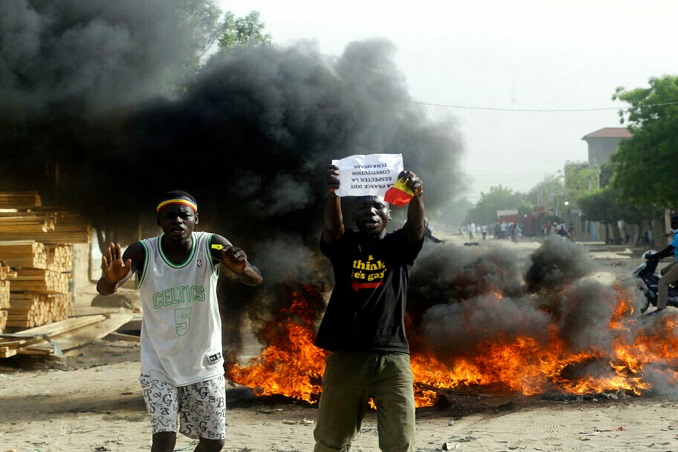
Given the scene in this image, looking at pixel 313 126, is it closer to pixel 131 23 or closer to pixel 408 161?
pixel 408 161

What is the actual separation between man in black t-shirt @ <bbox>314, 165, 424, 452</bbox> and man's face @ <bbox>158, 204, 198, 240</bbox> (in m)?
0.68

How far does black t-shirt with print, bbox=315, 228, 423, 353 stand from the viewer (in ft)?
12.1

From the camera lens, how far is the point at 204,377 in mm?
3693

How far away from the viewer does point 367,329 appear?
145 inches

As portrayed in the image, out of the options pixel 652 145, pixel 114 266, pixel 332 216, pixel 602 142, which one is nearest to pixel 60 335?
pixel 114 266

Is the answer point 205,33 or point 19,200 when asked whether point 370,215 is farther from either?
point 205,33

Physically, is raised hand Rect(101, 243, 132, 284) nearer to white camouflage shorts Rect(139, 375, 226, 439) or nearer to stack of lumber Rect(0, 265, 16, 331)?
white camouflage shorts Rect(139, 375, 226, 439)

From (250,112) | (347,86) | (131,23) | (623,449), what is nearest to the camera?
(623,449)

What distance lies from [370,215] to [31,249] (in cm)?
820

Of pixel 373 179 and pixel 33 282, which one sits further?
pixel 33 282

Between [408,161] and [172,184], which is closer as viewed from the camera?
[172,184]

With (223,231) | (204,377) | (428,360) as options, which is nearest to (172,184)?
(223,231)

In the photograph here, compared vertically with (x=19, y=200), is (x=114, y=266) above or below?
below

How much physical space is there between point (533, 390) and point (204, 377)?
4.33 meters
